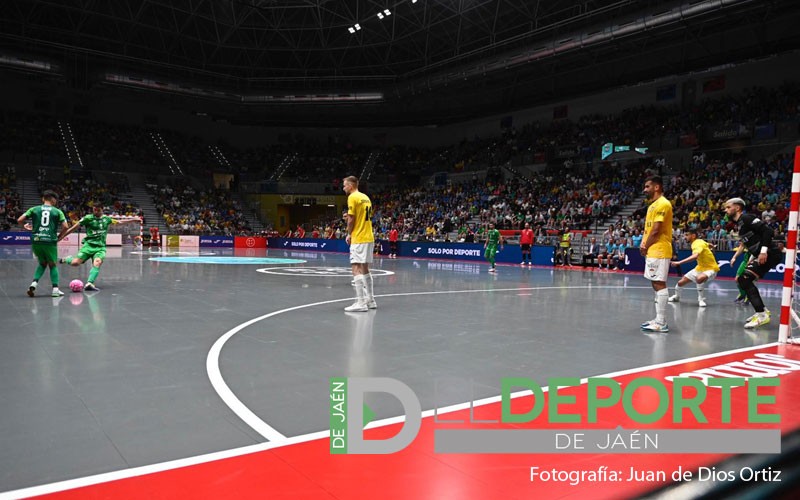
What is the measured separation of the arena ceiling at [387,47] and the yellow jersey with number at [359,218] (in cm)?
2009

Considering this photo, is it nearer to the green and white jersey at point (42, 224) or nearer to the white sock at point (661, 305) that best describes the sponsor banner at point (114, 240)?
the green and white jersey at point (42, 224)

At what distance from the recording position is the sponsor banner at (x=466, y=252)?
2431 cm

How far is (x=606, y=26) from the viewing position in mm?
25359

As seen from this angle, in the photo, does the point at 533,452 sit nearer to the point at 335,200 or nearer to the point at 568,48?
the point at 568,48

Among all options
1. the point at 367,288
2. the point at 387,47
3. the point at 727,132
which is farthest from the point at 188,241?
the point at 727,132

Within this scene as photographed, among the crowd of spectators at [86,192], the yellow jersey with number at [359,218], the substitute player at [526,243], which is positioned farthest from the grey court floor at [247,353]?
the crowd of spectators at [86,192]

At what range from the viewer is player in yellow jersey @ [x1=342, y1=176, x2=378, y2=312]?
8266mm

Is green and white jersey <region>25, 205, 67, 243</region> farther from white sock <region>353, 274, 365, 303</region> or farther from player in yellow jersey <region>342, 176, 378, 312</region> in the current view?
white sock <region>353, 274, 365, 303</region>

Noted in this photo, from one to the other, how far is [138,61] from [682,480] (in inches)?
1694

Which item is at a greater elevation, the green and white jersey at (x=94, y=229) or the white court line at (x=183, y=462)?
the green and white jersey at (x=94, y=229)

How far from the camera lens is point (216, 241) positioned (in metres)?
36.6

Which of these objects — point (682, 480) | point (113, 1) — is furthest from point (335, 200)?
point (682, 480)

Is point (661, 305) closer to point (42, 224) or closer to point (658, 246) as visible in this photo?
point (658, 246)

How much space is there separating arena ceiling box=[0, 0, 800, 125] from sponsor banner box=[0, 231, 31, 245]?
37.8 feet
